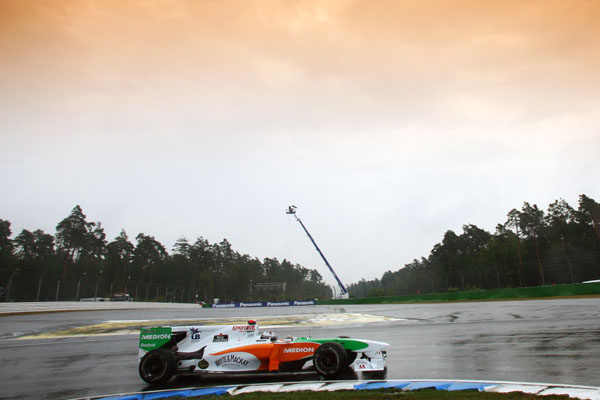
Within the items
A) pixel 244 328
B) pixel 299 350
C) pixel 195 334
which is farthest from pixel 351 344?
pixel 195 334

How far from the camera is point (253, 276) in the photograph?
530ft

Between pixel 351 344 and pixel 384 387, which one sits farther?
pixel 351 344

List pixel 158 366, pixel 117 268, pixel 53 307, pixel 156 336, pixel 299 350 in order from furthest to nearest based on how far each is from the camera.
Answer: pixel 117 268, pixel 53 307, pixel 156 336, pixel 158 366, pixel 299 350

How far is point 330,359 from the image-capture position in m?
7.17

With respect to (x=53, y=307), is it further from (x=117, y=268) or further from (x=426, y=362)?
(x=117, y=268)

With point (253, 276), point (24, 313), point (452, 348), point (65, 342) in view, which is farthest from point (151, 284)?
point (452, 348)

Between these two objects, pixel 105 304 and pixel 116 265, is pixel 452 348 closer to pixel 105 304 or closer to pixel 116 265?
pixel 105 304

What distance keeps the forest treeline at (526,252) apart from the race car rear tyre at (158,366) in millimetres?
72400

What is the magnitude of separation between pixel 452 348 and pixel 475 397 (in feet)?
16.6

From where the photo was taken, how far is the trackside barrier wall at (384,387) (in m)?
5.53

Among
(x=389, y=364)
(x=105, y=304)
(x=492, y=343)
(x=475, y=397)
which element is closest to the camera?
(x=475, y=397)

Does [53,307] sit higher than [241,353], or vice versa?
[241,353]

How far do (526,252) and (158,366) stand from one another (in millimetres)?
107422

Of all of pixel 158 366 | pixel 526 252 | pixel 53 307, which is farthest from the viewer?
pixel 526 252
